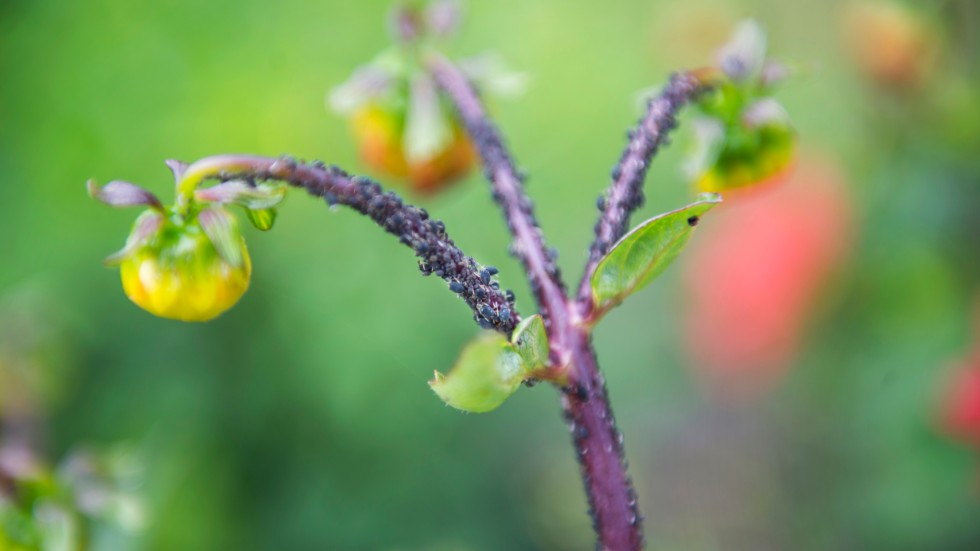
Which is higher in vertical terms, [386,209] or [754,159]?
[754,159]

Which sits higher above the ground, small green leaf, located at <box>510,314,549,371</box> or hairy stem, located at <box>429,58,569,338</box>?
hairy stem, located at <box>429,58,569,338</box>

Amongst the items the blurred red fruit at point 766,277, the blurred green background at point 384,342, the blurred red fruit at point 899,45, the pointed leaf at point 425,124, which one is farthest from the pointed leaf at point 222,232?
the blurred red fruit at point 766,277

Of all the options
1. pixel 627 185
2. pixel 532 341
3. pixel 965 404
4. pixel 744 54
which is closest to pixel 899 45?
pixel 965 404

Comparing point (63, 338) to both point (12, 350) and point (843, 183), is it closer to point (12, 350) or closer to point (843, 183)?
point (12, 350)

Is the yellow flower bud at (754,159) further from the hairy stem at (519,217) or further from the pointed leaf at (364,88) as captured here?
the pointed leaf at (364,88)

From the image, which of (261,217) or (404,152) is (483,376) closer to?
(261,217)

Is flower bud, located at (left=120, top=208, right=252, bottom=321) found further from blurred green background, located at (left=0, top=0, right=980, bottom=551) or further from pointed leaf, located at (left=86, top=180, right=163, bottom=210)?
blurred green background, located at (left=0, top=0, right=980, bottom=551)

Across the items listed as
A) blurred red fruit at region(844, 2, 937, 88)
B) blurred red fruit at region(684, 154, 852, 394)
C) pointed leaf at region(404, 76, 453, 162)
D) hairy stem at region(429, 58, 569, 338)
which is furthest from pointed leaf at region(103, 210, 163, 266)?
blurred red fruit at region(684, 154, 852, 394)

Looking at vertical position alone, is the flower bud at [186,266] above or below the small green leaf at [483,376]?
above
